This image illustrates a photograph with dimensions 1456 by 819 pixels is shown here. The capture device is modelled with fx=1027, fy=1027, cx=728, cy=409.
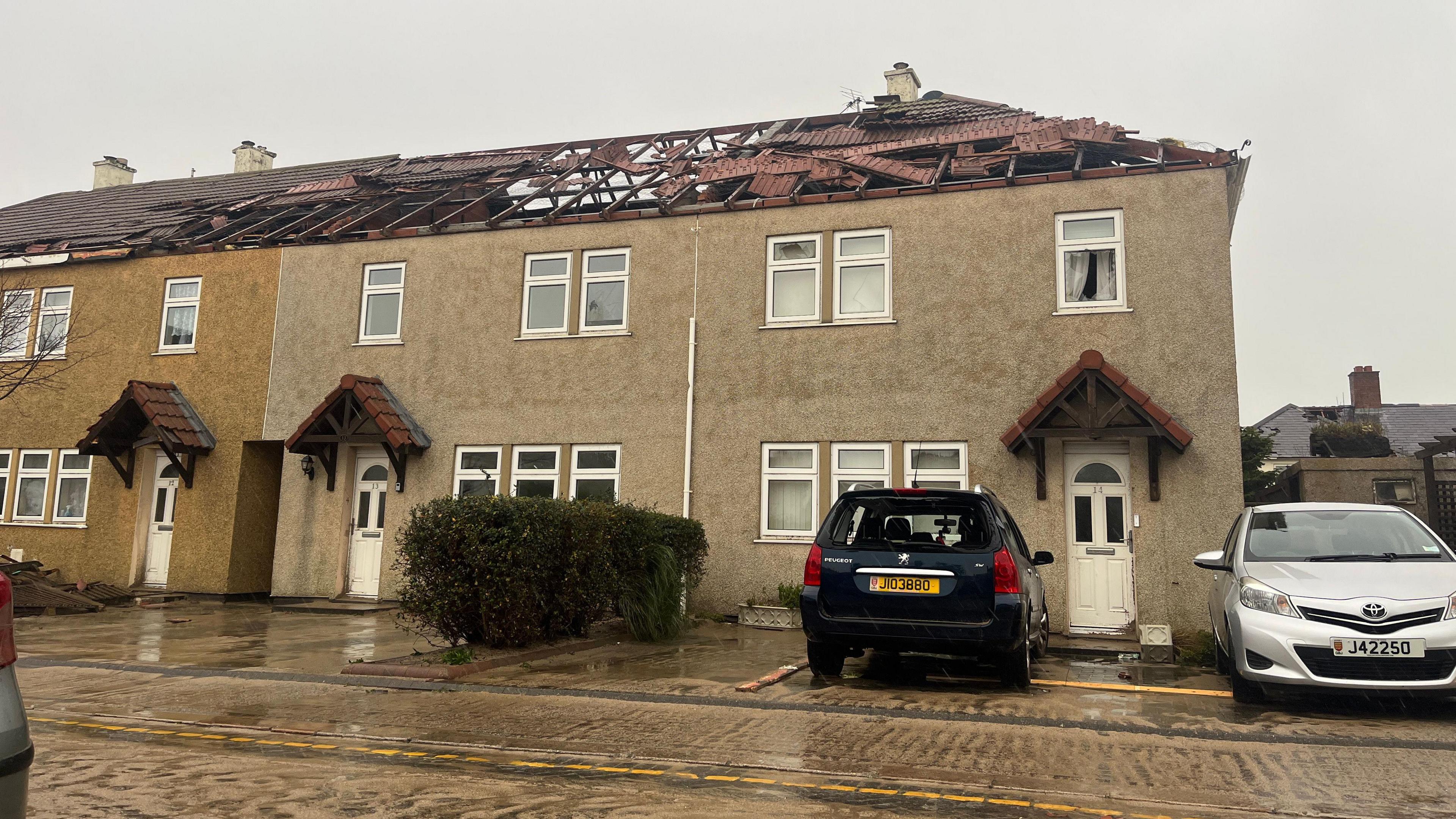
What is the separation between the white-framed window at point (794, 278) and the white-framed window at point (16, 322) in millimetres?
14034

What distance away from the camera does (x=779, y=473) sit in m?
14.6

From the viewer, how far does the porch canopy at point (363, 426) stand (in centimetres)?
1581

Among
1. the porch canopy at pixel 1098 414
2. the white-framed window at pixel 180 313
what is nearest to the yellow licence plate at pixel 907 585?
the porch canopy at pixel 1098 414

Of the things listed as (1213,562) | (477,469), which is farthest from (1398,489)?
(477,469)

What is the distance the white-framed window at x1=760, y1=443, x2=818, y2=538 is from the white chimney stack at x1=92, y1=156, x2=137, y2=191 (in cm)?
2112

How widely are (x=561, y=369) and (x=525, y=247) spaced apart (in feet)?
7.21

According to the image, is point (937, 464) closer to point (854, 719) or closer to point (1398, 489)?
point (854, 719)

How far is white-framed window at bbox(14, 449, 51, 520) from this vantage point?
1856cm

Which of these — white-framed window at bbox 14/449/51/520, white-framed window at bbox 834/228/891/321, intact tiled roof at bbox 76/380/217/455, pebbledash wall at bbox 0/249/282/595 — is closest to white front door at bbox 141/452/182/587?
pebbledash wall at bbox 0/249/282/595

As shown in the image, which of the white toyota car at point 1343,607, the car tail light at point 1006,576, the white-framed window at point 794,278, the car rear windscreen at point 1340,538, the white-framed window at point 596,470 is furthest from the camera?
the white-framed window at point 596,470

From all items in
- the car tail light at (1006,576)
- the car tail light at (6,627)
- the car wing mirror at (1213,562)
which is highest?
the car wing mirror at (1213,562)

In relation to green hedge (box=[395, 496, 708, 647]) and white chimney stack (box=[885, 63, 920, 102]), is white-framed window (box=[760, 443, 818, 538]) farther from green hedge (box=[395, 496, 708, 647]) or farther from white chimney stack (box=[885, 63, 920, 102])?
white chimney stack (box=[885, 63, 920, 102])

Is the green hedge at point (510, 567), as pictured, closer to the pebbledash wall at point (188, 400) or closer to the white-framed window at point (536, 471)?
the white-framed window at point (536, 471)

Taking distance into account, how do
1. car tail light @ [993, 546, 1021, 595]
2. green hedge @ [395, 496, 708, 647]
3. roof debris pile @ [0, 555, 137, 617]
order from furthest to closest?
roof debris pile @ [0, 555, 137, 617], green hedge @ [395, 496, 708, 647], car tail light @ [993, 546, 1021, 595]
